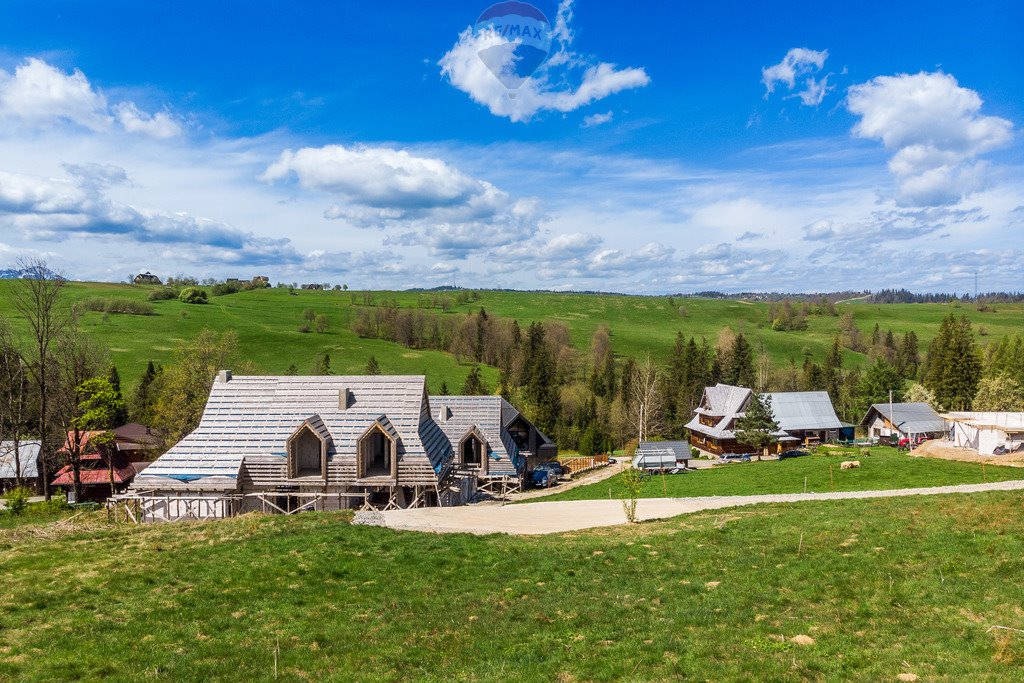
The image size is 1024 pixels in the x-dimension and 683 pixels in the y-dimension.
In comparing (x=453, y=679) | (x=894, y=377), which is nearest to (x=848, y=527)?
(x=453, y=679)

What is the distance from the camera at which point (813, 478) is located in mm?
38719

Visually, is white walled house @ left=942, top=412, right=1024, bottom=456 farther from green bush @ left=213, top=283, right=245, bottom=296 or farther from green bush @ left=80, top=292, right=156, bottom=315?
green bush @ left=213, top=283, right=245, bottom=296

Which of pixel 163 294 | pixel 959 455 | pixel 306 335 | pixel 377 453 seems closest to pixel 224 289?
pixel 163 294

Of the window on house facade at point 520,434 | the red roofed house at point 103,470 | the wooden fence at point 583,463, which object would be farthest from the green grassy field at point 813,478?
the red roofed house at point 103,470

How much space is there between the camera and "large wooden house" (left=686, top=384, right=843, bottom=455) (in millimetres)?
72312

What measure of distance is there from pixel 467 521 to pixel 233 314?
141m

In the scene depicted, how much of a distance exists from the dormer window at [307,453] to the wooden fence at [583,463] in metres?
34.2

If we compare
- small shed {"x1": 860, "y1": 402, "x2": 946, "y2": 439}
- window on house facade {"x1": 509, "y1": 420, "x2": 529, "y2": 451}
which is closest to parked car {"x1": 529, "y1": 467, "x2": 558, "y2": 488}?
window on house facade {"x1": 509, "y1": 420, "x2": 529, "y2": 451}

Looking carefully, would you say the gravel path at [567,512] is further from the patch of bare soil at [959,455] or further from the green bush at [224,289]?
the green bush at [224,289]

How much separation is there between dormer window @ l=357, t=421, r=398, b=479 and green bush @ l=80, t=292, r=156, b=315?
127 m

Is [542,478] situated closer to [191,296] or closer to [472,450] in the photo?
[472,450]

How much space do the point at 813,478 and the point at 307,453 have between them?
33.9 metres

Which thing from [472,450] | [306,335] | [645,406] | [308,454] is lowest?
[472,450]

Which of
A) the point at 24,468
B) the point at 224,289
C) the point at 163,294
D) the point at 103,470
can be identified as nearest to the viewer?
the point at 24,468
